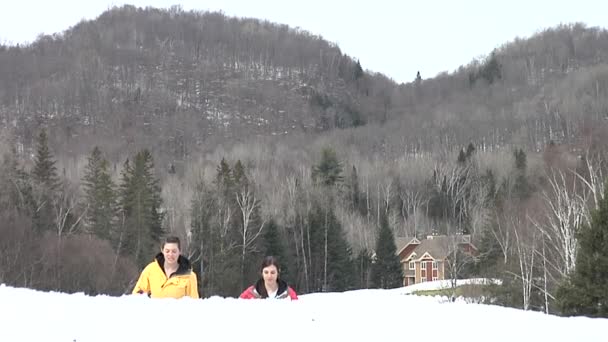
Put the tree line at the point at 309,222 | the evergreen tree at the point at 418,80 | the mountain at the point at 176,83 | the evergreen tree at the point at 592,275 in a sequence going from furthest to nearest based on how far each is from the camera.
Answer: the evergreen tree at the point at 418,80 < the mountain at the point at 176,83 < the tree line at the point at 309,222 < the evergreen tree at the point at 592,275

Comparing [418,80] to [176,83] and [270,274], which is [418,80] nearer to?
[176,83]

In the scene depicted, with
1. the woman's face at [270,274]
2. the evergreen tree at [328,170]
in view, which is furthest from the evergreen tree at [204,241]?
the woman's face at [270,274]

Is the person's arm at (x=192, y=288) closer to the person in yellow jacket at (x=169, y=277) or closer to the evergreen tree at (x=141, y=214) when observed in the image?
the person in yellow jacket at (x=169, y=277)

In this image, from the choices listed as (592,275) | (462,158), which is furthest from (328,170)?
(592,275)

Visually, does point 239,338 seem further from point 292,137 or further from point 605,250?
point 292,137

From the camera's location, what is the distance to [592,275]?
1328 centimetres

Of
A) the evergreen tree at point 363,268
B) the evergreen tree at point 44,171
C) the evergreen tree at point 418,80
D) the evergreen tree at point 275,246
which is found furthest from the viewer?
the evergreen tree at point 418,80

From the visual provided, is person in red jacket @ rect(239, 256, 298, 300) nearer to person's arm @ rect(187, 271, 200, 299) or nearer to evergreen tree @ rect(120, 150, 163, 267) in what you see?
person's arm @ rect(187, 271, 200, 299)

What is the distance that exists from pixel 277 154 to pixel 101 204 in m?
48.2

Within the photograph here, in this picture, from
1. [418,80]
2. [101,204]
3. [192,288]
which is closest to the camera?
[192,288]

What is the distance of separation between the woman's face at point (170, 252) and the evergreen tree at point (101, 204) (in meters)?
41.2

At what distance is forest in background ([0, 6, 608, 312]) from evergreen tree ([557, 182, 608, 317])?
66cm

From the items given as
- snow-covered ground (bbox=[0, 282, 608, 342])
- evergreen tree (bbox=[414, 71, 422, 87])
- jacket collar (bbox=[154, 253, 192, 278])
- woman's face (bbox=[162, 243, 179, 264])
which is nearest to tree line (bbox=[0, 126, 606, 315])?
snow-covered ground (bbox=[0, 282, 608, 342])

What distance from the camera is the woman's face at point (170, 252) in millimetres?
6883
